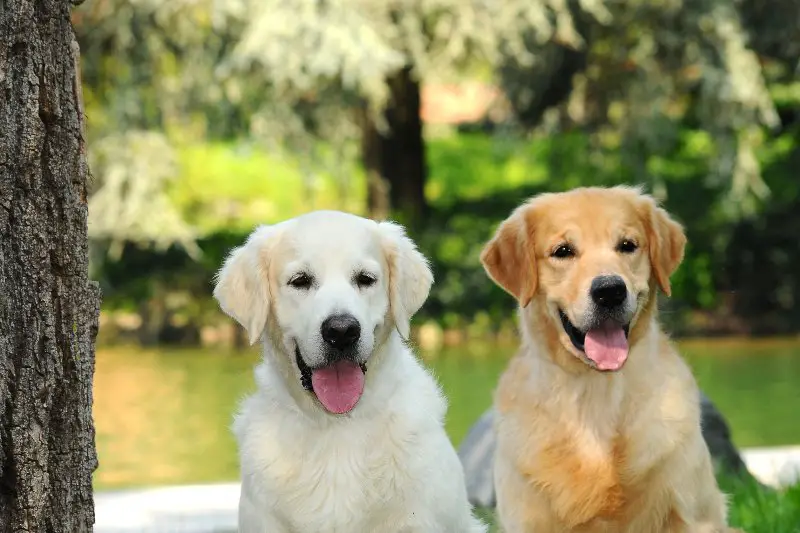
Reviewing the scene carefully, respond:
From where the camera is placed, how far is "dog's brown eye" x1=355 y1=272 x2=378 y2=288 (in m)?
3.75

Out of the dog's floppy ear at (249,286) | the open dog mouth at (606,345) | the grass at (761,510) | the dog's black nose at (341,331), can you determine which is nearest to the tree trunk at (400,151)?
the grass at (761,510)

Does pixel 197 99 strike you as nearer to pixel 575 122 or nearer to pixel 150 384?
pixel 150 384

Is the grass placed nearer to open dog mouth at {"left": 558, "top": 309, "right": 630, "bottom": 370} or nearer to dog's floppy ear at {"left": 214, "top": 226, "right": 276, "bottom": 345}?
open dog mouth at {"left": 558, "top": 309, "right": 630, "bottom": 370}

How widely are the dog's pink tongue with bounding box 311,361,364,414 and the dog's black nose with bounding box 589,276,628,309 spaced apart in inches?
31.1

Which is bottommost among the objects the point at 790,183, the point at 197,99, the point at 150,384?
the point at 150,384

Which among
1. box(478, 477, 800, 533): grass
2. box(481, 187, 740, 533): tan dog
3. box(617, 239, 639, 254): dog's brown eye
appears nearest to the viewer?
box(481, 187, 740, 533): tan dog

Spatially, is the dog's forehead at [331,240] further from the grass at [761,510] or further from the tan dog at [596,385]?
the grass at [761,510]

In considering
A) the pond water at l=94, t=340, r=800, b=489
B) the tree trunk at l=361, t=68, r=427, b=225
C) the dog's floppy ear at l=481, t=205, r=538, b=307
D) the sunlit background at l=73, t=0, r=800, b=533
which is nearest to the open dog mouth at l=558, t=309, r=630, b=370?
the dog's floppy ear at l=481, t=205, r=538, b=307

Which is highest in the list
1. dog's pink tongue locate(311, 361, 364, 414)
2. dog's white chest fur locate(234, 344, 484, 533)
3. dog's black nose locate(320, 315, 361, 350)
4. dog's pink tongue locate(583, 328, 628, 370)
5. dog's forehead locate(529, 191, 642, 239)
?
dog's forehead locate(529, 191, 642, 239)

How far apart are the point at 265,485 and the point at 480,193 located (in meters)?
17.6

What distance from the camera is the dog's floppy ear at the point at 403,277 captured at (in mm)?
3865

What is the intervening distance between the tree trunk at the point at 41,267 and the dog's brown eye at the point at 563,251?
1492 millimetres

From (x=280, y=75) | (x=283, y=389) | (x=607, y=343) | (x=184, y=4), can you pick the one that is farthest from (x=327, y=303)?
(x=184, y=4)

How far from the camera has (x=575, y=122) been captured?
20.0 meters
